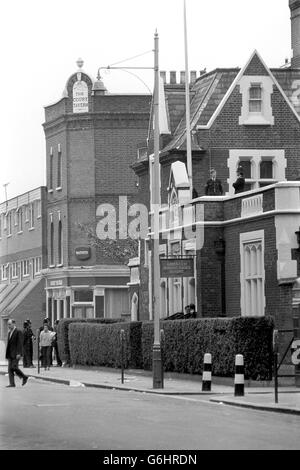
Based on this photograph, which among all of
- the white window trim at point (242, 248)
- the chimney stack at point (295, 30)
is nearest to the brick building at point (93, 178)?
the chimney stack at point (295, 30)

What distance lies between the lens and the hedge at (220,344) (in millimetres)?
32312

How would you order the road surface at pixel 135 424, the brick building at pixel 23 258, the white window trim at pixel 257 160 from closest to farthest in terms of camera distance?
1. the road surface at pixel 135 424
2. the white window trim at pixel 257 160
3. the brick building at pixel 23 258

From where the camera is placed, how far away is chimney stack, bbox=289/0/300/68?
173 feet

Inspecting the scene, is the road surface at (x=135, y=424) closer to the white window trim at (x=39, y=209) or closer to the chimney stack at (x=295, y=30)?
the chimney stack at (x=295, y=30)

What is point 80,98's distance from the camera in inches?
2650

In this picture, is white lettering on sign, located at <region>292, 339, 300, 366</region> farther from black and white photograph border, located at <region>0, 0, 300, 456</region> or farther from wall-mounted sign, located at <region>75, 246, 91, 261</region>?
wall-mounted sign, located at <region>75, 246, 91, 261</region>

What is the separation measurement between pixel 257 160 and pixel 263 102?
208cm

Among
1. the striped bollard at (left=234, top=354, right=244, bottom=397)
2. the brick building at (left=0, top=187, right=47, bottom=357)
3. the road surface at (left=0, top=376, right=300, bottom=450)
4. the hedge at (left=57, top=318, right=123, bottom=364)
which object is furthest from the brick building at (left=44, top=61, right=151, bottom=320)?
the striped bollard at (left=234, top=354, right=244, bottom=397)

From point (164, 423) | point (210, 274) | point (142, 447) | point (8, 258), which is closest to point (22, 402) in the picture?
point (164, 423)

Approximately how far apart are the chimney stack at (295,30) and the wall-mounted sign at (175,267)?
15821 millimetres

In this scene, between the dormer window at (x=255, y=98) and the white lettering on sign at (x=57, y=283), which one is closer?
the dormer window at (x=255, y=98)

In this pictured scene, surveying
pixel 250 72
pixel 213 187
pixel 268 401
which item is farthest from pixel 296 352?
pixel 250 72

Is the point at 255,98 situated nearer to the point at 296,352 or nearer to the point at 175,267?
the point at 175,267

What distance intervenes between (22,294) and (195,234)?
35.8 metres
